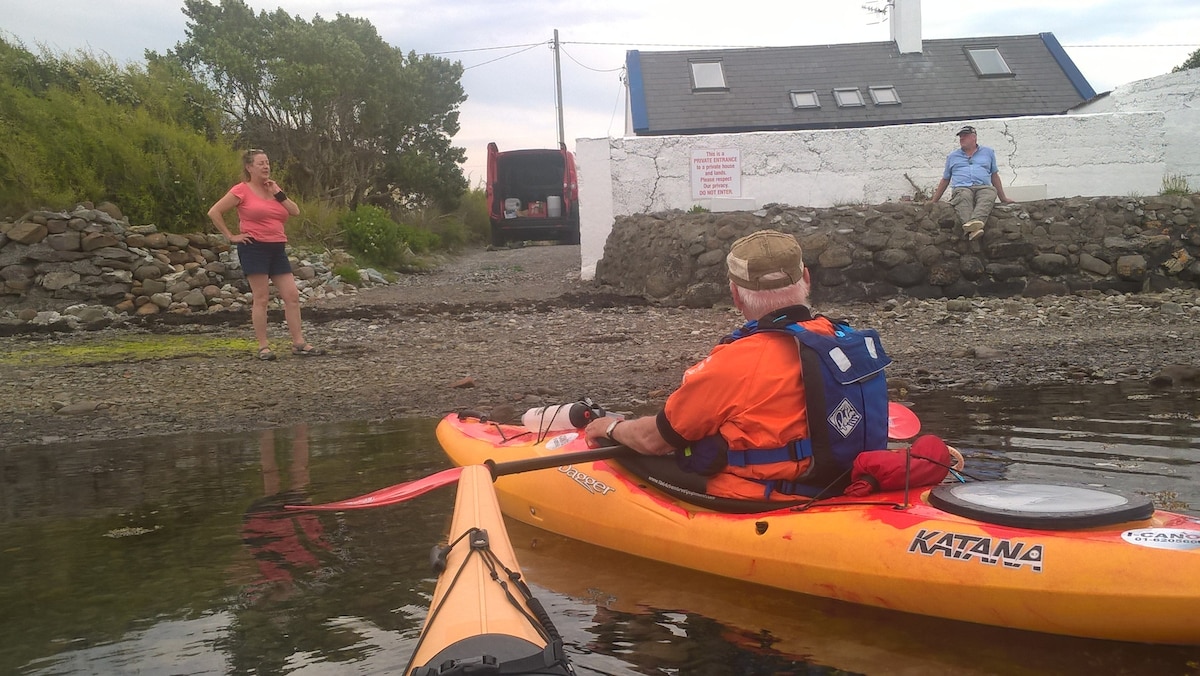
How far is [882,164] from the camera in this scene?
522 inches

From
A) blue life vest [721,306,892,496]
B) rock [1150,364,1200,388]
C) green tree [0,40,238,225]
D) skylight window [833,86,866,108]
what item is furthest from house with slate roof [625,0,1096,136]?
blue life vest [721,306,892,496]

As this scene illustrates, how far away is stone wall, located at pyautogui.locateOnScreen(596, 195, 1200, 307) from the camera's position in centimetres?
1102

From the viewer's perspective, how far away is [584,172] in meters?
13.1

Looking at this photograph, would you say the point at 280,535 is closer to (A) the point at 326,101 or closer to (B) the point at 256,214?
(B) the point at 256,214

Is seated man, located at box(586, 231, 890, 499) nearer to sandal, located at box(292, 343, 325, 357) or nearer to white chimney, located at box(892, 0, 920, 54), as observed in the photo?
sandal, located at box(292, 343, 325, 357)

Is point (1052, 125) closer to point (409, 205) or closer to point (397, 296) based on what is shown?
point (397, 296)

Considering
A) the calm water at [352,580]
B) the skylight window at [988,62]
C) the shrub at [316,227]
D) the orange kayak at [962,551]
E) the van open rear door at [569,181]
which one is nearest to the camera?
the orange kayak at [962,551]

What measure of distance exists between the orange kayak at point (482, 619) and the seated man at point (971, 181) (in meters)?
9.67

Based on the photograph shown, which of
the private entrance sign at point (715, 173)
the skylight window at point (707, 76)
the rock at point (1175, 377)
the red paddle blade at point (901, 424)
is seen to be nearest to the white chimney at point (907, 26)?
the skylight window at point (707, 76)

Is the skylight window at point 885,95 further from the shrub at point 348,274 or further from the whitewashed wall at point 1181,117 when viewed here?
the shrub at point 348,274

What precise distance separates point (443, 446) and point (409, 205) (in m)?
20.8

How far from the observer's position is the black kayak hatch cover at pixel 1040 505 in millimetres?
2848

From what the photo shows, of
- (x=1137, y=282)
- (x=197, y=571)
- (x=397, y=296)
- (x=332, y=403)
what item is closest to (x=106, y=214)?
(x=397, y=296)

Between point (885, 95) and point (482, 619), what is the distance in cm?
1822
